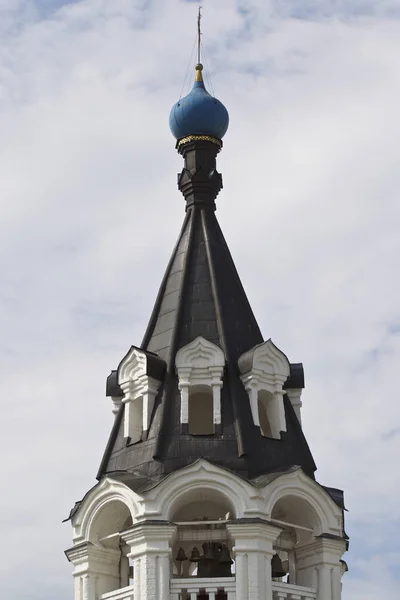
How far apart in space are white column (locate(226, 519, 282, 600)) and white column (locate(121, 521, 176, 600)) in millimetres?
910

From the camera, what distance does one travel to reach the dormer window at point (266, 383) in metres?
22.3

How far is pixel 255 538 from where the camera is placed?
20.7m

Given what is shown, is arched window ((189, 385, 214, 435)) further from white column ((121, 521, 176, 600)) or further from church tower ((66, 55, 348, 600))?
white column ((121, 521, 176, 600))

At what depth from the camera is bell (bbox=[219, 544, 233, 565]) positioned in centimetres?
2142

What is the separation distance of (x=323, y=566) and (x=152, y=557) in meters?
2.61

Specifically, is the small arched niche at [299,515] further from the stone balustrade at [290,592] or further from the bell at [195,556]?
the bell at [195,556]

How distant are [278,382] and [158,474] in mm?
2610

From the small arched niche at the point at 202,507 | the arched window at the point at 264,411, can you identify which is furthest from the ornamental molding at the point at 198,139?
the small arched niche at the point at 202,507

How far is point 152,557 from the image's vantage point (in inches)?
811

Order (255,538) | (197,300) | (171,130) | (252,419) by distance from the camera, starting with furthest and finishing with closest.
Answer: (171,130) < (197,300) < (252,419) < (255,538)

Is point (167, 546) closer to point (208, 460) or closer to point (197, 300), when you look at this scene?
point (208, 460)

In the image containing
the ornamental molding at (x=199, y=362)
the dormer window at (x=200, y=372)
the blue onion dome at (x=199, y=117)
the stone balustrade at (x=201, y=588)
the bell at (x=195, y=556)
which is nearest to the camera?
the stone balustrade at (x=201, y=588)

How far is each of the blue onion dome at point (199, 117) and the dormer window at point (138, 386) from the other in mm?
4308

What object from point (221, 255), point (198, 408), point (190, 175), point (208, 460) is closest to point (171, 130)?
point (190, 175)
